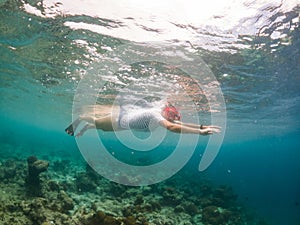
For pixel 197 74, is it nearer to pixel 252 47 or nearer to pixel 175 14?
pixel 252 47

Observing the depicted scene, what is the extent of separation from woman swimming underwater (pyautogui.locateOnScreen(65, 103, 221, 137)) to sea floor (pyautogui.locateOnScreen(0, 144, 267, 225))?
2.62m

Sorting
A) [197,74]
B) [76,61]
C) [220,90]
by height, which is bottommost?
[76,61]

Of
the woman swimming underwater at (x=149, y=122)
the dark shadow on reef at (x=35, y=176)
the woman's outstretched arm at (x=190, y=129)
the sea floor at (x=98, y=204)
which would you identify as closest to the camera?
the woman's outstretched arm at (x=190, y=129)

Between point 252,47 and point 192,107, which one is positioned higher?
point 192,107

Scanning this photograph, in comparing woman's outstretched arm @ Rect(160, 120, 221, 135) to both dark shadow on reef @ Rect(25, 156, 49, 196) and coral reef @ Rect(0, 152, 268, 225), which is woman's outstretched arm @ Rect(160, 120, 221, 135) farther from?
dark shadow on reef @ Rect(25, 156, 49, 196)

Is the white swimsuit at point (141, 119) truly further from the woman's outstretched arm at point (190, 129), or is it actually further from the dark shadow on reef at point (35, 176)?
the dark shadow on reef at point (35, 176)

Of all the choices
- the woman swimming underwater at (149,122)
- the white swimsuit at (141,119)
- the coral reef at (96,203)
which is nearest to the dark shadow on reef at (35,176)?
the coral reef at (96,203)

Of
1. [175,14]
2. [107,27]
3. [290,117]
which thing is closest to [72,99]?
[107,27]

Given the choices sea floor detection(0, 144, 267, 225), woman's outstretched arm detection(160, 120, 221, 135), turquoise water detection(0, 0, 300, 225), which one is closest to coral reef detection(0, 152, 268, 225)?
sea floor detection(0, 144, 267, 225)

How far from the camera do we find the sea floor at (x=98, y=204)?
7566 mm

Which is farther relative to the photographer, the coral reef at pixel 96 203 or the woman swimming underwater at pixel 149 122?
the coral reef at pixel 96 203

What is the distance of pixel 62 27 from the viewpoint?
44.8ft

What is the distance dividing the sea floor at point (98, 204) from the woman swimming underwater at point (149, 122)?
262 centimetres

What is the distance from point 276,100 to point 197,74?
11.2 meters
